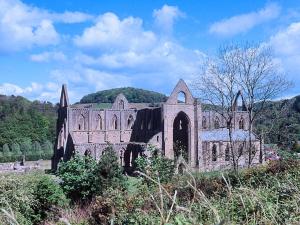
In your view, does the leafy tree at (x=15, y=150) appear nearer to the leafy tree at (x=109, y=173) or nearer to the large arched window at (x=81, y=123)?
the large arched window at (x=81, y=123)

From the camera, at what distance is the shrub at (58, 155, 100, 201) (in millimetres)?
19875

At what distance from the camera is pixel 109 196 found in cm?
1291

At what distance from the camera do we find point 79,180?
20.0 metres

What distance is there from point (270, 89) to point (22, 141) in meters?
60.3

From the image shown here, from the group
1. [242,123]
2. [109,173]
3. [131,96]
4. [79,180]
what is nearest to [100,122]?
[242,123]

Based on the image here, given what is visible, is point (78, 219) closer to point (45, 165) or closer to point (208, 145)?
point (208, 145)

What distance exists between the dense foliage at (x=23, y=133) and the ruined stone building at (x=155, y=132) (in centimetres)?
2073

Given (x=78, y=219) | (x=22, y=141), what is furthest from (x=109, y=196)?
(x=22, y=141)

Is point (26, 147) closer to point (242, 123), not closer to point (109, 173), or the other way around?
point (242, 123)

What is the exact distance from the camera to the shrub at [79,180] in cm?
1988

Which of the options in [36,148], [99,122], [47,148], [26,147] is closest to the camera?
[99,122]

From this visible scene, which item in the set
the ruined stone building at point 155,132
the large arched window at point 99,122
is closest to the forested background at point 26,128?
the ruined stone building at point 155,132

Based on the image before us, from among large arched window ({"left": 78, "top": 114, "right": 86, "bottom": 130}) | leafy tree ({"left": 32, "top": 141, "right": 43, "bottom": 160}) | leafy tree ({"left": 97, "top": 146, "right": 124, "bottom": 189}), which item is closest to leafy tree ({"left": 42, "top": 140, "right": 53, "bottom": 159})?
leafy tree ({"left": 32, "top": 141, "right": 43, "bottom": 160})

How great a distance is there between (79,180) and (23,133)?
6950 centimetres
